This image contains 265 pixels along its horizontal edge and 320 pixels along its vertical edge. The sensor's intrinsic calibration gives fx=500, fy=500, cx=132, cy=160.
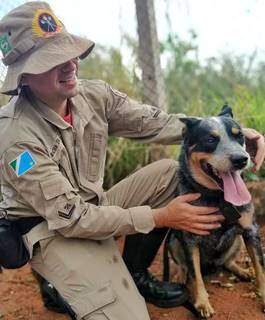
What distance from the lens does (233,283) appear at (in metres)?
3.28

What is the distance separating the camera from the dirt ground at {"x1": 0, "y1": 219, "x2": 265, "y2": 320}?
9.61 ft

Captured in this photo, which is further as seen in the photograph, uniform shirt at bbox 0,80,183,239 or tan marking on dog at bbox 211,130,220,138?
tan marking on dog at bbox 211,130,220,138

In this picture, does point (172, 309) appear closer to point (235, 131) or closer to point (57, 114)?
point (235, 131)

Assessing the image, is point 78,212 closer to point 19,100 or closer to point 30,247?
point 30,247

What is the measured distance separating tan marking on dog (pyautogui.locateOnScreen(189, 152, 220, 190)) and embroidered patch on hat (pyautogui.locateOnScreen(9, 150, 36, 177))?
898 mm

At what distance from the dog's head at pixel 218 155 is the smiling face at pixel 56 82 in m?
0.67

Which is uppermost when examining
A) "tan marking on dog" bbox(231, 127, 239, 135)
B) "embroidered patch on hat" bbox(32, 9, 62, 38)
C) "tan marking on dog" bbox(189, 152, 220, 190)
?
"embroidered patch on hat" bbox(32, 9, 62, 38)

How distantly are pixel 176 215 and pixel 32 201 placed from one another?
752 millimetres

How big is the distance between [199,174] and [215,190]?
0.42 ft

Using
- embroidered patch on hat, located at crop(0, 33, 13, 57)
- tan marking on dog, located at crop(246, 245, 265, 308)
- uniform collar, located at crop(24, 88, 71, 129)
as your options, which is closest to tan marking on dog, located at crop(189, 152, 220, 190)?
tan marking on dog, located at crop(246, 245, 265, 308)

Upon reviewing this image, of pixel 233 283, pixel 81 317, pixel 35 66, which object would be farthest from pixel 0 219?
pixel 233 283

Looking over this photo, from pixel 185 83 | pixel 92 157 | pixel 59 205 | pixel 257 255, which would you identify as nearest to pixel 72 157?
pixel 92 157

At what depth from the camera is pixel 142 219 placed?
2.62 m

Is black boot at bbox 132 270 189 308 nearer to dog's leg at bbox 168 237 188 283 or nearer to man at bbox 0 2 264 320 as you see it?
man at bbox 0 2 264 320
